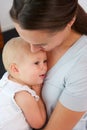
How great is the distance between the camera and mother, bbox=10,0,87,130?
849mm

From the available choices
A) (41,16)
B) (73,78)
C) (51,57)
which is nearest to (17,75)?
(51,57)

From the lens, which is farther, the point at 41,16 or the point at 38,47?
the point at 38,47

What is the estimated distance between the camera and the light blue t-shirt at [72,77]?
979 mm

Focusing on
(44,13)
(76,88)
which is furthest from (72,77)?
(44,13)

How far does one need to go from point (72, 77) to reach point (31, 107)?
0.74ft

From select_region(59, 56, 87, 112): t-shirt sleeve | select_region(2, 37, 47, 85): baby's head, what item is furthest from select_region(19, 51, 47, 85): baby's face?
select_region(59, 56, 87, 112): t-shirt sleeve

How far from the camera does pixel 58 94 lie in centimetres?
109

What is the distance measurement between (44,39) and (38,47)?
0.08 meters

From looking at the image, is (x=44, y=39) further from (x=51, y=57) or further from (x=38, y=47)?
(x=51, y=57)

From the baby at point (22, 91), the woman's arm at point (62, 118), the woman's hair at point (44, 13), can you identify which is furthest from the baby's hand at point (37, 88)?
the woman's hair at point (44, 13)

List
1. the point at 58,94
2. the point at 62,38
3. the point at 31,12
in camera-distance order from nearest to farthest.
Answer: the point at 31,12 < the point at 62,38 < the point at 58,94

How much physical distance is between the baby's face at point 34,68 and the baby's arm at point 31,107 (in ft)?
0.20

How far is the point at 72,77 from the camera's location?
99 centimetres

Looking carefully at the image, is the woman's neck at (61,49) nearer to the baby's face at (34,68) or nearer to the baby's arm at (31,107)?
the baby's face at (34,68)
